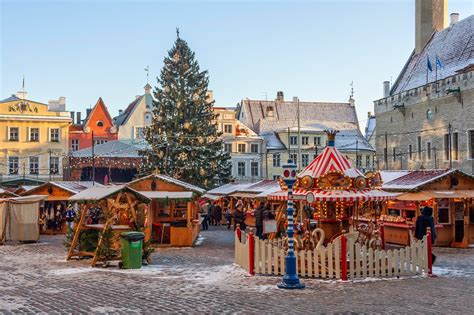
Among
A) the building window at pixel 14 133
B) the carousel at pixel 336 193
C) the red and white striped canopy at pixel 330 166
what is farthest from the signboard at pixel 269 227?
the building window at pixel 14 133

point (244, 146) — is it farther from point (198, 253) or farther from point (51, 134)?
point (198, 253)

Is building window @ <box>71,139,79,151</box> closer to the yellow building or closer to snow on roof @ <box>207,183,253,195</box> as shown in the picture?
the yellow building

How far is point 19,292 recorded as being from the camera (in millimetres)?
13633

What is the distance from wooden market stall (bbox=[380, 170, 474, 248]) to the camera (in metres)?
24.0

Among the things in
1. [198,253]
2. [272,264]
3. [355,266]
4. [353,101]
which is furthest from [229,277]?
[353,101]

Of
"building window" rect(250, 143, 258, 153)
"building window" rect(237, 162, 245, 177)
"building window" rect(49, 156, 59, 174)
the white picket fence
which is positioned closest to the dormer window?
"building window" rect(250, 143, 258, 153)

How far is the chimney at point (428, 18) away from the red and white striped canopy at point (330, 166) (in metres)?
Answer: 37.8

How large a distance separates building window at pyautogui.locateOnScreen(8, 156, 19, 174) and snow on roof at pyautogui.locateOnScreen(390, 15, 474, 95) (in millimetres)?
33269

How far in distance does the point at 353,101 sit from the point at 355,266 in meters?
58.2

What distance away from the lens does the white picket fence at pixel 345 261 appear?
49.8ft

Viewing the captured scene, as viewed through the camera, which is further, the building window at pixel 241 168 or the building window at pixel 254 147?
the building window at pixel 254 147

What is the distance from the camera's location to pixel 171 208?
2633 centimetres

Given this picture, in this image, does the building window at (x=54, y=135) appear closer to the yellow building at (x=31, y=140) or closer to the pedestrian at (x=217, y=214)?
the yellow building at (x=31, y=140)

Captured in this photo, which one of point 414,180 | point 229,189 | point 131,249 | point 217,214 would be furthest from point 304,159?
point 131,249
